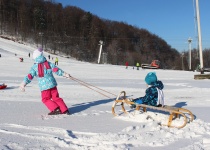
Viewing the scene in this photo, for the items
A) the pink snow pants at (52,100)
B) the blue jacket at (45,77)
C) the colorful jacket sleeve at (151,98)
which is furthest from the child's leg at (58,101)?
the colorful jacket sleeve at (151,98)

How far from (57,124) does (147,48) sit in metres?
143

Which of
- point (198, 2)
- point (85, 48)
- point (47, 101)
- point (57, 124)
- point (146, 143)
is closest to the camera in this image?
point (146, 143)

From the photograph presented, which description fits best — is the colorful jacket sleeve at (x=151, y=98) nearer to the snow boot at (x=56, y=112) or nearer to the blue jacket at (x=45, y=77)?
the snow boot at (x=56, y=112)

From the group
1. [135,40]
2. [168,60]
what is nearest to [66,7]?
[135,40]

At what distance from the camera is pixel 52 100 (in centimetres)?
708

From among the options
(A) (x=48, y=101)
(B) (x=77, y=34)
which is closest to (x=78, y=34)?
(B) (x=77, y=34)

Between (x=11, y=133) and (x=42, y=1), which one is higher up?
(x=42, y=1)

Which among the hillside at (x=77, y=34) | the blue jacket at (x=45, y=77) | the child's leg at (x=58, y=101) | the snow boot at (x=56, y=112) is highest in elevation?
the hillside at (x=77, y=34)

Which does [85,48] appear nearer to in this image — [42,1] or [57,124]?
[42,1]

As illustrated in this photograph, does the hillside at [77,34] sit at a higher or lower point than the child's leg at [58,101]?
higher

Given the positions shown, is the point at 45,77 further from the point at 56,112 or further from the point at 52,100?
the point at 56,112

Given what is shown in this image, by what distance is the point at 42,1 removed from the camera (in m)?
140

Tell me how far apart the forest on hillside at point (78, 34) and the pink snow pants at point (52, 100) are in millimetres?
81435

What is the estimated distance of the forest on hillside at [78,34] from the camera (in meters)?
105
